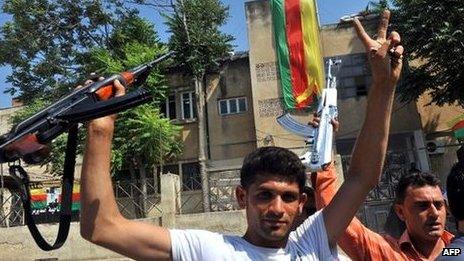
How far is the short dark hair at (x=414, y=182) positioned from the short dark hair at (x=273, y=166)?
0.93 m

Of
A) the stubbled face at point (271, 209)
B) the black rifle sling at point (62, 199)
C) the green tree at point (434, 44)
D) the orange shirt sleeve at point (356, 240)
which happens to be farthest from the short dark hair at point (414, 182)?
the green tree at point (434, 44)

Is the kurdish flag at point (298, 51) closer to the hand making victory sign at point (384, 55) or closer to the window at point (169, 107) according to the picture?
the window at point (169, 107)

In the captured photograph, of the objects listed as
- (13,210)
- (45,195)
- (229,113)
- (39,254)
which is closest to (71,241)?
(39,254)

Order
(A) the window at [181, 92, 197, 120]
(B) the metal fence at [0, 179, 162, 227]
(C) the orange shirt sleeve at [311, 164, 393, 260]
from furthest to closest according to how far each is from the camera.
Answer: (A) the window at [181, 92, 197, 120], (B) the metal fence at [0, 179, 162, 227], (C) the orange shirt sleeve at [311, 164, 393, 260]

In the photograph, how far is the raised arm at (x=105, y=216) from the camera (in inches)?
64.1

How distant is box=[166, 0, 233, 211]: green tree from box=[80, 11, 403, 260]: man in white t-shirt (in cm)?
1485

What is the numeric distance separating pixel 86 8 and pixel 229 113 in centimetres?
715

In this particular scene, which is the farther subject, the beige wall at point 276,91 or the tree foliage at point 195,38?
the tree foliage at point 195,38

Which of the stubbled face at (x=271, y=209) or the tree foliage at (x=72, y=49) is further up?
the tree foliage at (x=72, y=49)

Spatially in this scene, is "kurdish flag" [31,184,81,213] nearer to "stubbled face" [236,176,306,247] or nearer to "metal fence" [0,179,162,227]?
"metal fence" [0,179,162,227]

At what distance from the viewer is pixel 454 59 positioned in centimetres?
1327

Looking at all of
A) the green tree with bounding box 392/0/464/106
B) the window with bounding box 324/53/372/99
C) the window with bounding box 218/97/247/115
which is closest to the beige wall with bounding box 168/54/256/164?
the window with bounding box 218/97/247/115

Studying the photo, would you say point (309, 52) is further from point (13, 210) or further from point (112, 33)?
point (13, 210)

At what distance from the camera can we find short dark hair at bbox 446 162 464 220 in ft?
5.70
